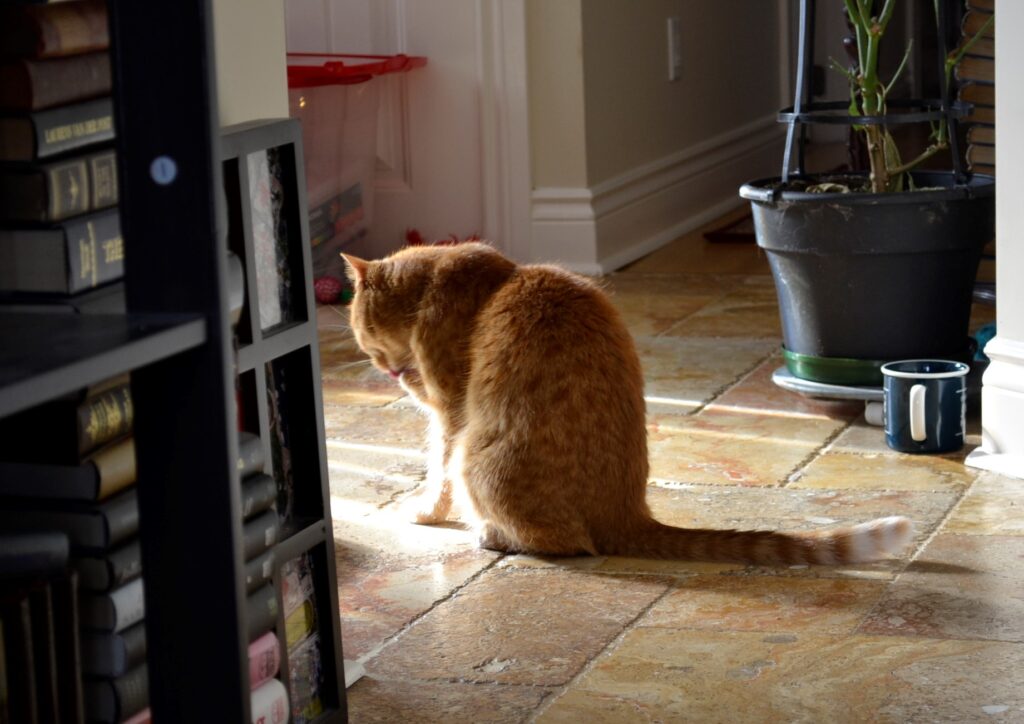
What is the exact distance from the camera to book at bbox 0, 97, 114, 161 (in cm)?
96

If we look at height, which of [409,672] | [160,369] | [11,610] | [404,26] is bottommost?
[409,672]

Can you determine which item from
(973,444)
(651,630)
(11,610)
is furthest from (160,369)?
(973,444)

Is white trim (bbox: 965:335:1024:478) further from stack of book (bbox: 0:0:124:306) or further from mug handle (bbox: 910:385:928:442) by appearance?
stack of book (bbox: 0:0:124:306)

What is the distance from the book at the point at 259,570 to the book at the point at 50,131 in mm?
350

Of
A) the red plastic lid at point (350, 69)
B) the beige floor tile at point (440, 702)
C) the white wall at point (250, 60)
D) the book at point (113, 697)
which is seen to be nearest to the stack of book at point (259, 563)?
the book at point (113, 697)

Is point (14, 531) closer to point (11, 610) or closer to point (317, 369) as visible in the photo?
point (11, 610)

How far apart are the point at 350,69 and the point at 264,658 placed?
2785 millimetres

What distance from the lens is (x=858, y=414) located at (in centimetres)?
274

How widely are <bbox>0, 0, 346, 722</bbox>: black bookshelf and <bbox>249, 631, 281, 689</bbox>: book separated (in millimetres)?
434

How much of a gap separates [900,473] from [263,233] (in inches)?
54.1

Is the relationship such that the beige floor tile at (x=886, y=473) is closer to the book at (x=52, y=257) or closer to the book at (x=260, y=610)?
the book at (x=260, y=610)

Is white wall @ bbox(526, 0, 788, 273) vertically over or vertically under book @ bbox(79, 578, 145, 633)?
over

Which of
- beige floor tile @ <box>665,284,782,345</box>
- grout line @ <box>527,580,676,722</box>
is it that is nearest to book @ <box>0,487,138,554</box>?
grout line @ <box>527,580,676,722</box>

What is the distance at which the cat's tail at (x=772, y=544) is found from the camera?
6.25 ft
